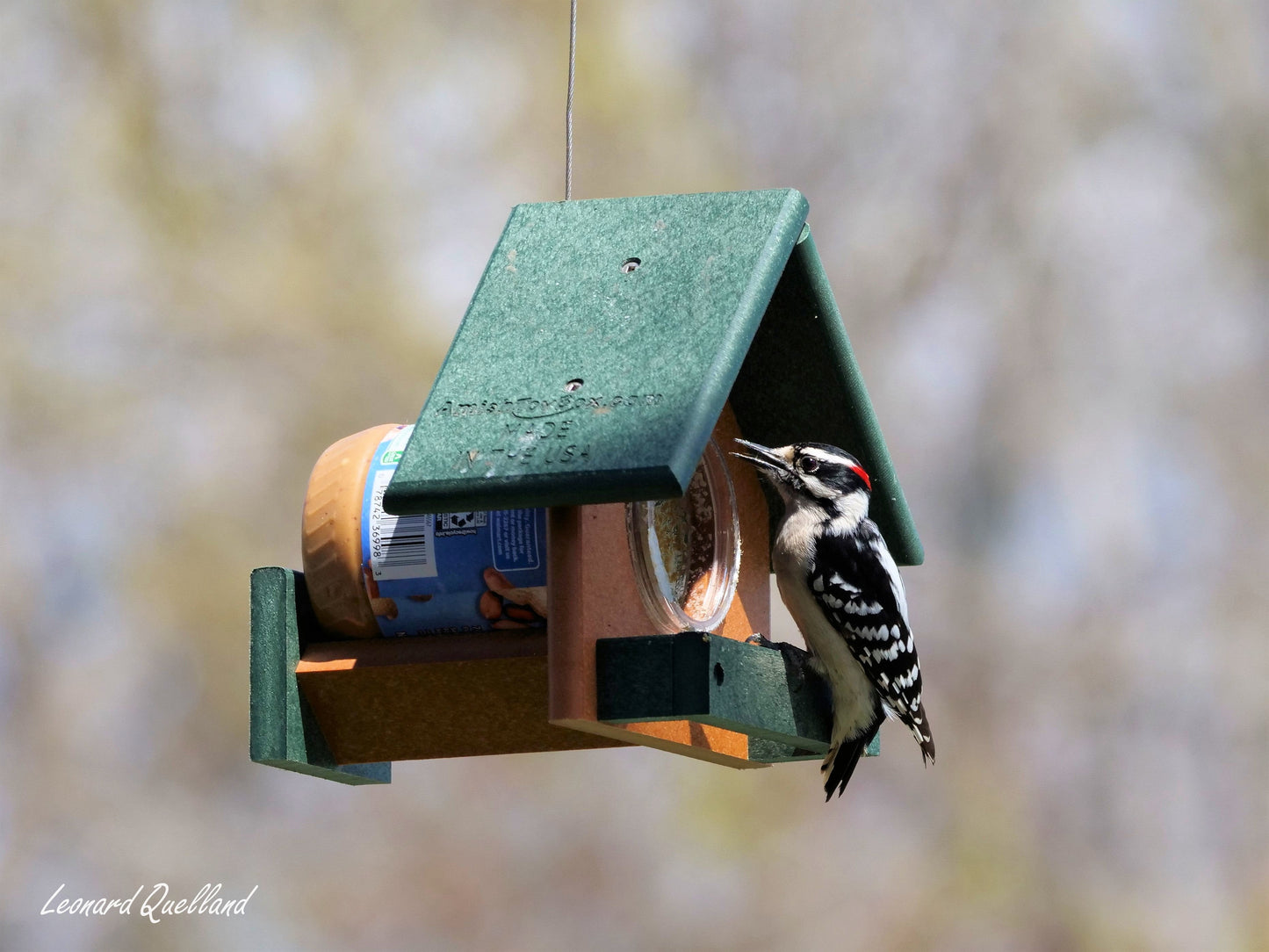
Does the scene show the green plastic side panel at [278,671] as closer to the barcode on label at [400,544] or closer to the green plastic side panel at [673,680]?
the barcode on label at [400,544]

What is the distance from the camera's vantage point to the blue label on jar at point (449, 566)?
362 centimetres

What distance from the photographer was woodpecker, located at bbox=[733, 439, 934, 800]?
14.0ft

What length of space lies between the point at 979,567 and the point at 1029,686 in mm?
819

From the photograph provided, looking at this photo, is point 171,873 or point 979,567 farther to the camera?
point 979,567

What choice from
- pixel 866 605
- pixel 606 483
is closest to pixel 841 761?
pixel 866 605

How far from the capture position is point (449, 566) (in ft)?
12.0

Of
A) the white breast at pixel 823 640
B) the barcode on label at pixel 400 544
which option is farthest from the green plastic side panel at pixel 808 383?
the barcode on label at pixel 400 544

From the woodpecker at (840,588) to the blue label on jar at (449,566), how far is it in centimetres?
78

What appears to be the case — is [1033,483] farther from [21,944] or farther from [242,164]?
[21,944]

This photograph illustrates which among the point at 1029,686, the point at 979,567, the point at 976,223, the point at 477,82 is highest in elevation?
the point at 477,82

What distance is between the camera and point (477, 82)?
12695 millimetres

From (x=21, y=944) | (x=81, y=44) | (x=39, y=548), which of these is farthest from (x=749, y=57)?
(x=21, y=944)

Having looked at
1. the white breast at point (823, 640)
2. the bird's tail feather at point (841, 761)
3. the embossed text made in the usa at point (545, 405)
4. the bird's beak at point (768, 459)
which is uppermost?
the embossed text made in the usa at point (545, 405)

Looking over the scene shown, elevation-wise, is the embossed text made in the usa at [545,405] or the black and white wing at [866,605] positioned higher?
the embossed text made in the usa at [545,405]
